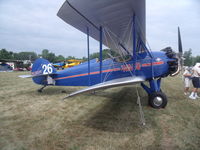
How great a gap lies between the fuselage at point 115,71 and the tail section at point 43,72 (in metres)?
0.24

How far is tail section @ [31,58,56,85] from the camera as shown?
5679 millimetres

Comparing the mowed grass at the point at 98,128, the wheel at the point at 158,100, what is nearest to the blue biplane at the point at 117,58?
the wheel at the point at 158,100

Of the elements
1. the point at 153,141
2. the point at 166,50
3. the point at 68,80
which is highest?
the point at 166,50

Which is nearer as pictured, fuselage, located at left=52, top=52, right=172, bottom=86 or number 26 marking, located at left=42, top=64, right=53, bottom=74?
fuselage, located at left=52, top=52, right=172, bottom=86

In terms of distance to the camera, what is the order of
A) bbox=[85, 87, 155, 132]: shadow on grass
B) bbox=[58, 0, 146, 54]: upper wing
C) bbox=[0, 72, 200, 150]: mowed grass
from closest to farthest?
bbox=[0, 72, 200, 150]: mowed grass < bbox=[85, 87, 155, 132]: shadow on grass < bbox=[58, 0, 146, 54]: upper wing

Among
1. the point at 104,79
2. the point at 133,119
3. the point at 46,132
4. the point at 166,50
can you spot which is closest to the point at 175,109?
the point at 133,119

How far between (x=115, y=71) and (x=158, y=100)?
1708 millimetres

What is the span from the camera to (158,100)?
12.3 feet

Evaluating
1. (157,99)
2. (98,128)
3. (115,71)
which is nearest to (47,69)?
(115,71)

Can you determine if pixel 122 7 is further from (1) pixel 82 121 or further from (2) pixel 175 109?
(2) pixel 175 109

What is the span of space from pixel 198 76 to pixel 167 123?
3.55 m

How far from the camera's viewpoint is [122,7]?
10.1 ft

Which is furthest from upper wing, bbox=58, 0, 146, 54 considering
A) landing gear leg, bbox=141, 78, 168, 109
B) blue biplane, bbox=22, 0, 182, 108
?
landing gear leg, bbox=141, 78, 168, 109

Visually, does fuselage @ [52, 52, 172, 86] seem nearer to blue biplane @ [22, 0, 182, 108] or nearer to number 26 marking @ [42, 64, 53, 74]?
blue biplane @ [22, 0, 182, 108]
